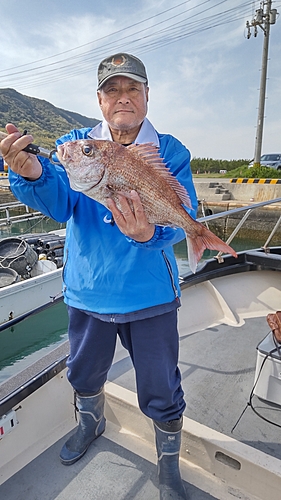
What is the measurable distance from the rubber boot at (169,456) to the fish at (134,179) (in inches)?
39.3

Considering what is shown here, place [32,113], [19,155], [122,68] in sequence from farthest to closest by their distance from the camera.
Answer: [32,113]
[122,68]
[19,155]

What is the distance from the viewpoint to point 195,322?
3.80 m

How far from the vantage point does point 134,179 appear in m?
1.41

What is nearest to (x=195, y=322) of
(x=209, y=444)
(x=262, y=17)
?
(x=209, y=444)

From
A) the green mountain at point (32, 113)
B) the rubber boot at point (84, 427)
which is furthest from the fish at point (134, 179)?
the green mountain at point (32, 113)

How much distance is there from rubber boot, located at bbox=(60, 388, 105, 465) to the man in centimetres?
38

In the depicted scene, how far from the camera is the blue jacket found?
63.5 inches

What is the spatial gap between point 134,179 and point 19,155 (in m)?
0.47

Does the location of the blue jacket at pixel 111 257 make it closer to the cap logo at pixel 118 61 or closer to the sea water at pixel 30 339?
the cap logo at pixel 118 61

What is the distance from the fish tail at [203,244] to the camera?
1.49 metres

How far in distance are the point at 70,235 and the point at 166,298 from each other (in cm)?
60

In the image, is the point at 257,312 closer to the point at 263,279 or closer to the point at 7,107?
the point at 263,279

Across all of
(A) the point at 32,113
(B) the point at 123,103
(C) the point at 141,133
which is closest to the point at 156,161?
(C) the point at 141,133

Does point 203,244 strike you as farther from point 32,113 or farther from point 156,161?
point 32,113
